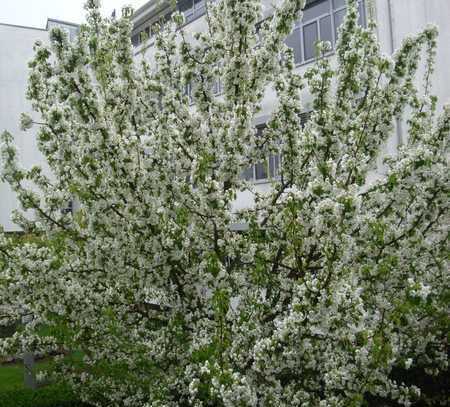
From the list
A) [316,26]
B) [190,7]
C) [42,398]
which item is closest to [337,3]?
[316,26]

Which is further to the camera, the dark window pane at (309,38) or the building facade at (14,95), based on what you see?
the building facade at (14,95)

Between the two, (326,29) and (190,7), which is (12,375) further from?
(190,7)

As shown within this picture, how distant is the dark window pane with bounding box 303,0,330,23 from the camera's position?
1548cm

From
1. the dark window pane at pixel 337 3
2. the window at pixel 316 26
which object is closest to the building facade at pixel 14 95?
the window at pixel 316 26

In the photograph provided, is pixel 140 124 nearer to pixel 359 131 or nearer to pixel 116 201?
pixel 116 201

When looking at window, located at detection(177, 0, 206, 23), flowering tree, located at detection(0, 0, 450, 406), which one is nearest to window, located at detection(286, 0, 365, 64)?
window, located at detection(177, 0, 206, 23)

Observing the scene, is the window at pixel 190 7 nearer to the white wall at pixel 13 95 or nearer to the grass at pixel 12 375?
the grass at pixel 12 375

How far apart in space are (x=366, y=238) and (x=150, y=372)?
332cm

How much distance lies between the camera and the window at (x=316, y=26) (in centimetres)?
1517

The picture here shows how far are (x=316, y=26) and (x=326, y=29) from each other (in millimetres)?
445

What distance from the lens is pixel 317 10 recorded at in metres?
15.7

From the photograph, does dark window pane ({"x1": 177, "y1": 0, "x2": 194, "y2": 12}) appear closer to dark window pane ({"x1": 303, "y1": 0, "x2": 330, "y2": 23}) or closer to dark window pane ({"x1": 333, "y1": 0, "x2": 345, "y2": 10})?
dark window pane ({"x1": 303, "y1": 0, "x2": 330, "y2": 23})

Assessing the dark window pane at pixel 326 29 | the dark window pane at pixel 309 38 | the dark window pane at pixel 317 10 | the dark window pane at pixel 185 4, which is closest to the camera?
the dark window pane at pixel 326 29

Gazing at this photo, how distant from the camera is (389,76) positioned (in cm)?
596
